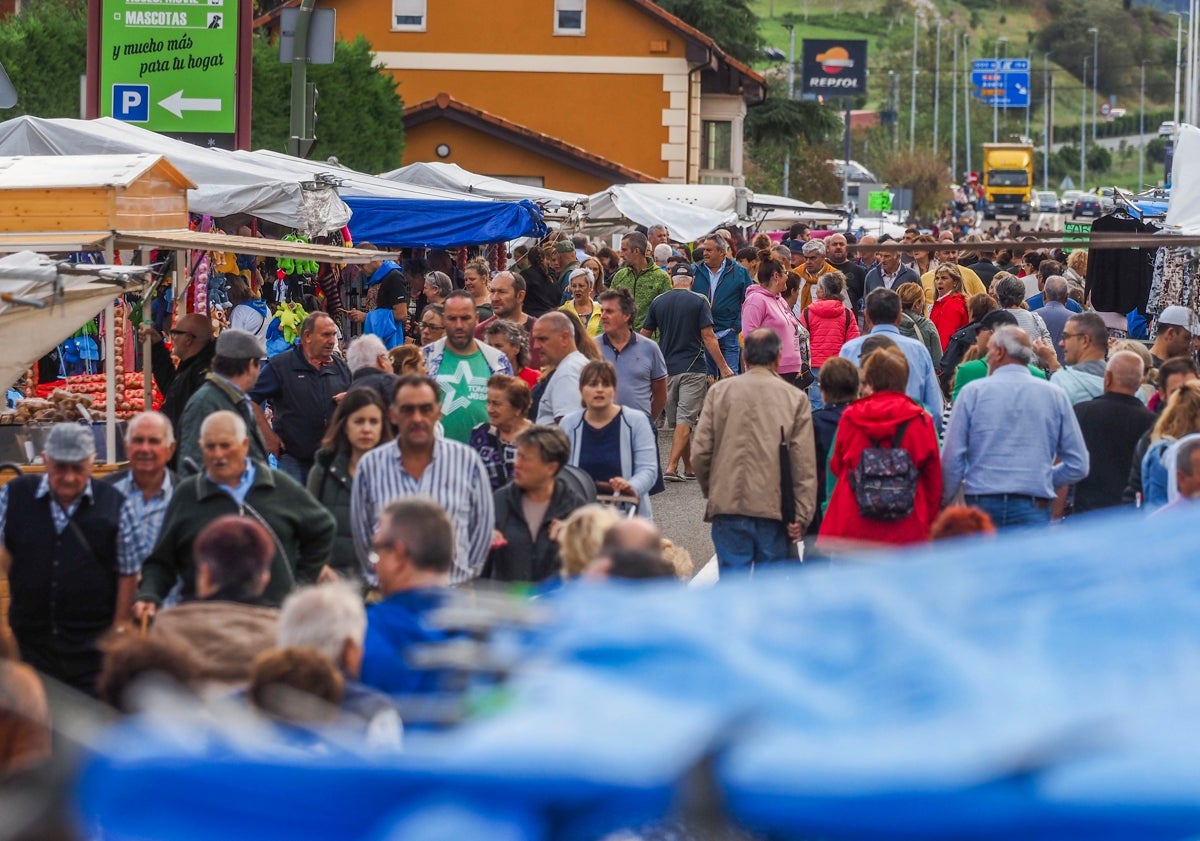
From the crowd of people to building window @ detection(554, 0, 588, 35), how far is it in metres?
33.8

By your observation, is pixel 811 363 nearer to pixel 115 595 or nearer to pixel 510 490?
pixel 510 490

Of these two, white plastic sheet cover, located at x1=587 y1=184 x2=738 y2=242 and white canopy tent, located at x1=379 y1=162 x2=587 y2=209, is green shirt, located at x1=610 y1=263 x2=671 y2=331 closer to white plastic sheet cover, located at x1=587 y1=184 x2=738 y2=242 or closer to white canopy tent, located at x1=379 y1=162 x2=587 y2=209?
white plastic sheet cover, located at x1=587 y1=184 x2=738 y2=242

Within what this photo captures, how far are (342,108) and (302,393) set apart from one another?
24.1 m

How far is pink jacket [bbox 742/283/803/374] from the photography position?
1405cm

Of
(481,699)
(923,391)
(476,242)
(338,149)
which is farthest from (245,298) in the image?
(338,149)

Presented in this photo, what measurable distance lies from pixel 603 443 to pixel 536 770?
21.2ft

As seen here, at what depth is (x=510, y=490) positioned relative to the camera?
772 centimetres

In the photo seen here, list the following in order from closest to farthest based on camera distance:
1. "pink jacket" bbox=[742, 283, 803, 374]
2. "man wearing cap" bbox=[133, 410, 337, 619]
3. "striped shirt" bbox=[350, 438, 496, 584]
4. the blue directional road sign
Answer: "man wearing cap" bbox=[133, 410, 337, 619], "striped shirt" bbox=[350, 438, 496, 584], "pink jacket" bbox=[742, 283, 803, 374], the blue directional road sign

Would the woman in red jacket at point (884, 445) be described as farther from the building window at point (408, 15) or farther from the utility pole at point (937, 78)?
the utility pole at point (937, 78)

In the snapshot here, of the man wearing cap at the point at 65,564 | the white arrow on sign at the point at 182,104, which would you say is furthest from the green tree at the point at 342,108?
the man wearing cap at the point at 65,564

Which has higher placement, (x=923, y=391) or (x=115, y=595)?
(x=923, y=391)

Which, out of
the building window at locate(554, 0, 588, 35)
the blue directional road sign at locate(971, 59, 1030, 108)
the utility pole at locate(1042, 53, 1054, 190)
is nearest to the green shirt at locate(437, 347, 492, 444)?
the building window at locate(554, 0, 588, 35)

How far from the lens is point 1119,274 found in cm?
1825

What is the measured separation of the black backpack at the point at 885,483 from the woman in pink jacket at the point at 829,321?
6.15m
